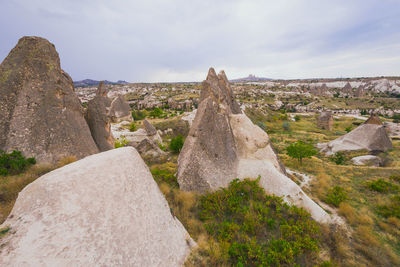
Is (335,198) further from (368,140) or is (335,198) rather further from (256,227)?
(368,140)

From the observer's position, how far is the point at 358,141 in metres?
21.7

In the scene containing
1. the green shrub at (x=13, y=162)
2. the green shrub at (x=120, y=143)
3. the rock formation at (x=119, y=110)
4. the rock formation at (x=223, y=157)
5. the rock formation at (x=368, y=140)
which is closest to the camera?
the green shrub at (x=13, y=162)

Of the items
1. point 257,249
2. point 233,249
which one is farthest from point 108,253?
point 257,249

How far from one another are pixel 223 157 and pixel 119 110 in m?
32.5

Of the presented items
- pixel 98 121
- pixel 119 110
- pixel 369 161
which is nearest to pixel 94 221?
pixel 98 121

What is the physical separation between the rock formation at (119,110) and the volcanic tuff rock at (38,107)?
2689 cm

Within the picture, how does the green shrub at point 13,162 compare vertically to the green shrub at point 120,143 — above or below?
above

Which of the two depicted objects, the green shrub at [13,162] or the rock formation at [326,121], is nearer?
the green shrub at [13,162]

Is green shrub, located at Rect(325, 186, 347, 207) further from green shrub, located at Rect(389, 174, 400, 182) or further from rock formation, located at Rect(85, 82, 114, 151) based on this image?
rock formation, located at Rect(85, 82, 114, 151)

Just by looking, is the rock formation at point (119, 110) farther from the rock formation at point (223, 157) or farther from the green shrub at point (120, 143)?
the rock formation at point (223, 157)

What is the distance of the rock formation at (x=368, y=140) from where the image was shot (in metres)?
20.7

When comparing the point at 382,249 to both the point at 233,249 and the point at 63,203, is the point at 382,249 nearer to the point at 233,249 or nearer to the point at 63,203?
the point at 233,249

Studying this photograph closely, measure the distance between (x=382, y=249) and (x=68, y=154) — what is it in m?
13.4

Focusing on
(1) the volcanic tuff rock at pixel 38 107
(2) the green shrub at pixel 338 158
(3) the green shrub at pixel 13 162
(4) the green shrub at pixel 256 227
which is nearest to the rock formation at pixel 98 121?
(1) the volcanic tuff rock at pixel 38 107
